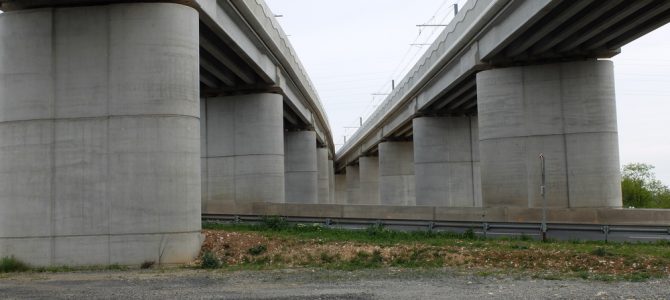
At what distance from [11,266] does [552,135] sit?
1945cm

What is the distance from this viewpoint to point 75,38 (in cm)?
1691

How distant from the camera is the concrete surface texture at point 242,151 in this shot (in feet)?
101

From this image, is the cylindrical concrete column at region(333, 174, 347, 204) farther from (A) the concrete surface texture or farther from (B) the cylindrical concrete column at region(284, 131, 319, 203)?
(A) the concrete surface texture

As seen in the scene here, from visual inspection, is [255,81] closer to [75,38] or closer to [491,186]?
[491,186]

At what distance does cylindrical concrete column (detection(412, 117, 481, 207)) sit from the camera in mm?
41688

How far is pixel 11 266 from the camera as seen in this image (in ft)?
52.7

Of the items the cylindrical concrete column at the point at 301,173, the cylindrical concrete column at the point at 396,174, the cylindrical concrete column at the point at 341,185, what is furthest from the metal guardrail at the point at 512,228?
the cylindrical concrete column at the point at 341,185

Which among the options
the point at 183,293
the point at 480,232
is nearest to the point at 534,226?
the point at 480,232

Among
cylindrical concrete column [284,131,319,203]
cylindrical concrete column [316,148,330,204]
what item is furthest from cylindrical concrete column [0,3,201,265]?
cylindrical concrete column [316,148,330,204]

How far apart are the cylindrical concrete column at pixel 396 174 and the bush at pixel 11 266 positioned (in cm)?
4099

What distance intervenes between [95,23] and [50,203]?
14.9 ft

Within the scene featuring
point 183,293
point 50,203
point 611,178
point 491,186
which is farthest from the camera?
point 491,186

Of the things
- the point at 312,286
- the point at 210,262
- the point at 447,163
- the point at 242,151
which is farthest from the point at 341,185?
the point at 312,286

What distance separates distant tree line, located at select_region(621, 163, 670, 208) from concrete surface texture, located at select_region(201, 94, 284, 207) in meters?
45.1
